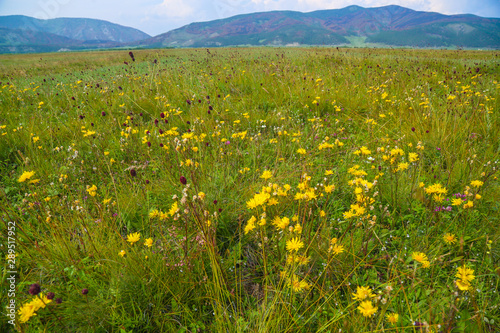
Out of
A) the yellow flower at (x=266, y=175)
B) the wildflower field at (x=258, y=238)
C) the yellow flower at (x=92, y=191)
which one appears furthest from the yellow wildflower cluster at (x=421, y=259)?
the yellow flower at (x=92, y=191)

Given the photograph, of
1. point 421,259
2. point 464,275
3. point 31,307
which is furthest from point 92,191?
point 464,275

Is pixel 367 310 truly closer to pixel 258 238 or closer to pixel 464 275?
pixel 464 275

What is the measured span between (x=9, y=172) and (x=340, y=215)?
4.14 meters

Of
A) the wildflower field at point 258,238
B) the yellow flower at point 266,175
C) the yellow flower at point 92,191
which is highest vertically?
the yellow flower at point 266,175

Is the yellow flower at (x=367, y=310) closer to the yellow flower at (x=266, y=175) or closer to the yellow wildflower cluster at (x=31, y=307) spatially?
the yellow flower at (x=266, y=175)

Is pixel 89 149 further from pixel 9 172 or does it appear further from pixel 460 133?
pixel 460 133

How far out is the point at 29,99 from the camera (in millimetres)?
5711

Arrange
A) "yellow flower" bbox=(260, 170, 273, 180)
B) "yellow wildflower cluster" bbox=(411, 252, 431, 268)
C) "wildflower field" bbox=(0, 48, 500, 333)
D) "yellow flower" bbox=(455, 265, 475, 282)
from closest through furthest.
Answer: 1. "yellow flower" bbox=(455, 265, 475, 282)
2. "yellow wildflower cluster" bbox=(411, 252, 431, 268)
3. "wildflower field" bbox=(0, 48, 500, 333)
4. "yellow flower" bbox=(260, 170, 273, 180)

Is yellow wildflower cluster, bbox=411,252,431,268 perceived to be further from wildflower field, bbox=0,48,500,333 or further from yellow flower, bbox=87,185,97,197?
yellow flower, bbox=87,185,97,197

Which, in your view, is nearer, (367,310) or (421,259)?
(367,310)

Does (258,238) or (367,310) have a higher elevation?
(367,310)

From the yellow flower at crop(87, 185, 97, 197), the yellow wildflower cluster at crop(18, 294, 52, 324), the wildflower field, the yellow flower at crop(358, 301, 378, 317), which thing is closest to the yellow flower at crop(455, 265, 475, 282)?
the wildflower field

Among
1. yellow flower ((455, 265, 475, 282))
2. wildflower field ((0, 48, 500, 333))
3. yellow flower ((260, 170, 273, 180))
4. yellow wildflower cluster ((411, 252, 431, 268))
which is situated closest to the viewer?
yellow flower ((455, 265, 475, 282))

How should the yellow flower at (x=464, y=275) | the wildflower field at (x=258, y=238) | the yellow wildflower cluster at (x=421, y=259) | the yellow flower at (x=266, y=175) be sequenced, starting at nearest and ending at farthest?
1. the yellow flower at (x=464, y=275)
2. the yellow wildflower cluster at (x=421, y=259)
3. the wildflower field at (x=258, y=238)
4. the yellow flower at (x=266, y=175)
